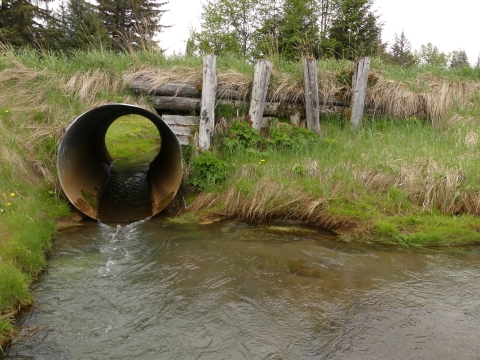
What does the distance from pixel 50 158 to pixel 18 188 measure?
1.00 metres

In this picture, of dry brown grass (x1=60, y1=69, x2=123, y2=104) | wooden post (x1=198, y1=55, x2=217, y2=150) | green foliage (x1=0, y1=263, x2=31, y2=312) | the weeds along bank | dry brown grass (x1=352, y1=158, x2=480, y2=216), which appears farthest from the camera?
dry brown grass (x1=60, y1=69, x2=123, y2=104)

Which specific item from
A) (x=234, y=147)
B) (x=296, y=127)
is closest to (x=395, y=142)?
(x=296, y=127)

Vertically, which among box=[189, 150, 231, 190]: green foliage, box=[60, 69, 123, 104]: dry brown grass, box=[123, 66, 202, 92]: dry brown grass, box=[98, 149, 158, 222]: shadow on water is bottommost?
box=[98, 149, 158, 222]: shadow on water

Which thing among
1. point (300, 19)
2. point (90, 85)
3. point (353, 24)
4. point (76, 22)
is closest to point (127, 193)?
point (90, 85)

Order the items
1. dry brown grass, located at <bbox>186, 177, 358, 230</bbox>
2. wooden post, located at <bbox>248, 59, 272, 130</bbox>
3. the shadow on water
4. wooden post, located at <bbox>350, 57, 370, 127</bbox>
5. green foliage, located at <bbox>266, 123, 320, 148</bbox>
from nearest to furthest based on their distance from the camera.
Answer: dry brown grass, located at <bbox>186, 177, 358, 230</bbox> → the shadow on water → green foliage, located at <bbox>266, 123, 320, 148</bbox> → wooden post, located at <bbox>248, 59, 272, 130</bbox> → wooden post, located at <bbox>350, 57, 370, 127</bbox>

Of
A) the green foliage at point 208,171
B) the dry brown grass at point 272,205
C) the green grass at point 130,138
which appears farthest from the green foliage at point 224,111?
the green grass at point 130,138

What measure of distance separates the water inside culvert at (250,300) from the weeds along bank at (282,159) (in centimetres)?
42

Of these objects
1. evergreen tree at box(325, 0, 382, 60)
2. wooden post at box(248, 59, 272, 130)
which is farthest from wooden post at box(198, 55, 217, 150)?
evergreen tree at box(325, 0, 382, 60)

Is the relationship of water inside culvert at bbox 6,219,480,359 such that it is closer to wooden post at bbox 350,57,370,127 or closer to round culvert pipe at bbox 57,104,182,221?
round culvert pipe at bbox 57,104,182,221

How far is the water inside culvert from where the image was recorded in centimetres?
344

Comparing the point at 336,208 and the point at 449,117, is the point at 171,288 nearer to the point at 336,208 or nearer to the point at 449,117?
the point at 336,208

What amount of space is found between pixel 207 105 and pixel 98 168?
3240 mm

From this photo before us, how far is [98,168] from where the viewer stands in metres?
9.05

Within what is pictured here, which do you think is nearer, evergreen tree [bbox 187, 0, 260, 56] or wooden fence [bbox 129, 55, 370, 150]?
wooden fence [bbox 129, 55, 370, 150]
